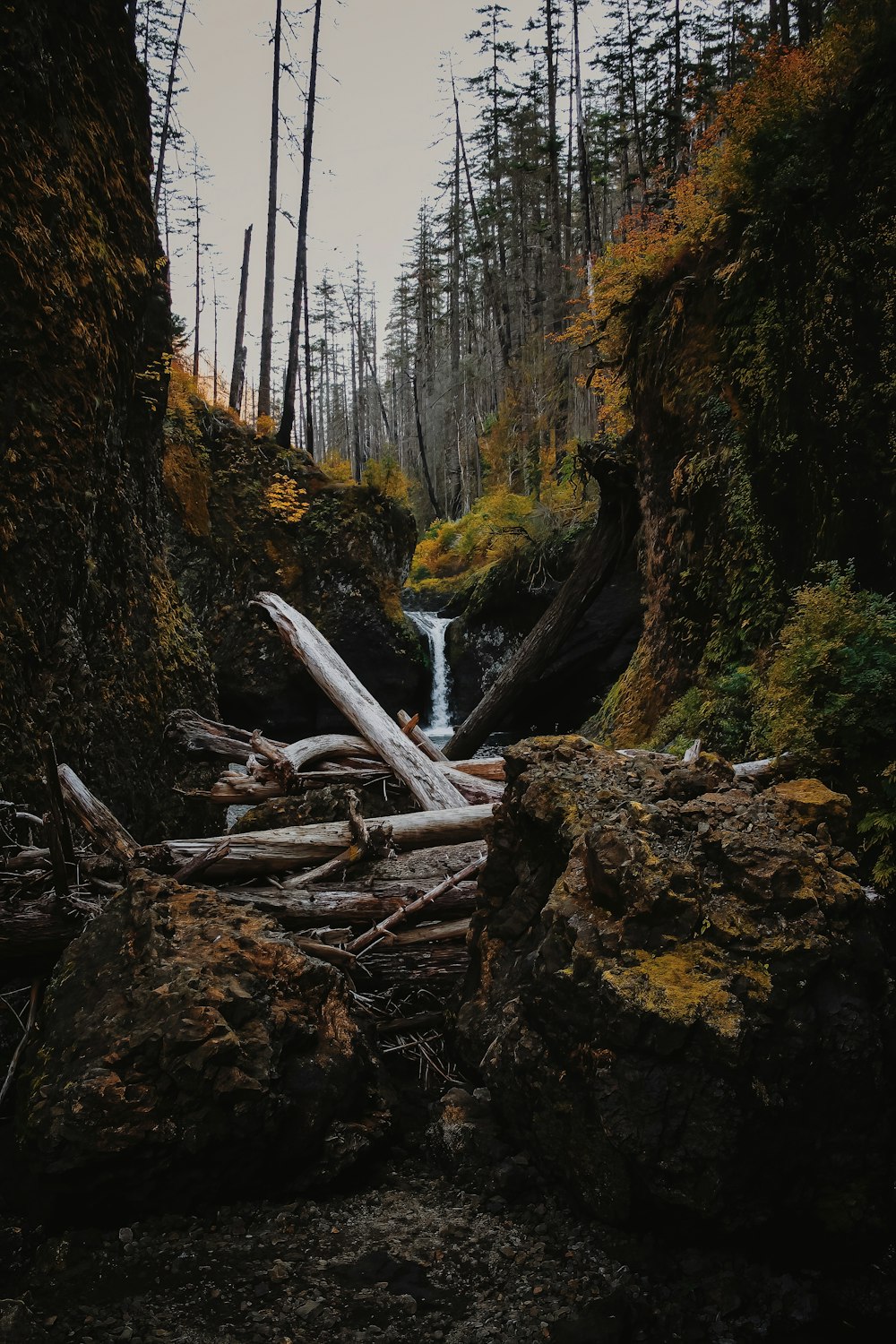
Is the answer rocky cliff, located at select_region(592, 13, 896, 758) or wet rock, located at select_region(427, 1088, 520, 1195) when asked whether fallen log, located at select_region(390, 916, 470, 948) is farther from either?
rocky cliff, located at select_region(592, 13, 896, 758)

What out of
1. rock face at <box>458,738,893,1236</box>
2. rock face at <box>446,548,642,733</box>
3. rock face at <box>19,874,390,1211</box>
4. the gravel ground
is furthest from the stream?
the gravel ground

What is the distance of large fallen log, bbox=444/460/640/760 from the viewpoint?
9.52m

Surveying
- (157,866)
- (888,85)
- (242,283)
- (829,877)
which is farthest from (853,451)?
(242,283)

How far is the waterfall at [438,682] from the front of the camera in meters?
17.9

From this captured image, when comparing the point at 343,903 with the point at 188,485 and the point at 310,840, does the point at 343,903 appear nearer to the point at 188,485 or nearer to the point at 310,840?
the point at 310,840

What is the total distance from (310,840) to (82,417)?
13.4ft

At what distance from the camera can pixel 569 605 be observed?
9.98 m

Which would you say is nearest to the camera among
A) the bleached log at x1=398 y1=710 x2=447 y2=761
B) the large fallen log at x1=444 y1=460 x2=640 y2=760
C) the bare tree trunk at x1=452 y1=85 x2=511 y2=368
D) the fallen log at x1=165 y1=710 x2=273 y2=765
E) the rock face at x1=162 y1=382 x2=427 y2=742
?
the fallen log at x1=165 y1=710 x2=273 y2=765

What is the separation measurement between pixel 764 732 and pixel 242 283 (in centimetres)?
3009

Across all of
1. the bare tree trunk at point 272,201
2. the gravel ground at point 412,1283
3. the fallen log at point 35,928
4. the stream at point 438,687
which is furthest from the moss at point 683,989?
the bare tree trunk at point 272,201

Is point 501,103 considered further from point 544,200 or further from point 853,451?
point 853,451

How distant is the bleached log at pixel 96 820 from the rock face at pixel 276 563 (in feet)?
31.1

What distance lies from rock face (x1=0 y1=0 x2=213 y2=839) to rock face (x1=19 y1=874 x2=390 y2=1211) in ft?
7.34

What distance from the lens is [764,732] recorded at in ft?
18.1
